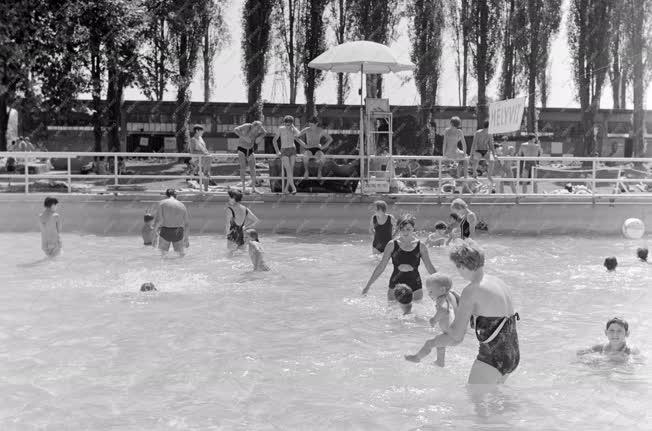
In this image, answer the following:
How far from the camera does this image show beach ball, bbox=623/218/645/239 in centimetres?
1792

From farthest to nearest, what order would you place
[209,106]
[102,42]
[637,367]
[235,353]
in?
[209,106], [102,42], [235,353], [637,367]

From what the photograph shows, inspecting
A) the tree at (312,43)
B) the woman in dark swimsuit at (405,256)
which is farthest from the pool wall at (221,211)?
the tree at (312,43)

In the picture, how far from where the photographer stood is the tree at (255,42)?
38000 mm

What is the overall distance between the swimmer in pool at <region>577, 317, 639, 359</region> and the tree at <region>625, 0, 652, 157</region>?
33.9m

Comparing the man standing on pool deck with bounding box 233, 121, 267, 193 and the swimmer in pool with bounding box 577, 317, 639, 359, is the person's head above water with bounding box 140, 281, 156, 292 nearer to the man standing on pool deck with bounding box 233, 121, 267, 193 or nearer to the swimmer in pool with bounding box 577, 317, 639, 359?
the swimmer in pool with bounding box 577, 317, 639, 359

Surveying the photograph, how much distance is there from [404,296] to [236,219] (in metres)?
5.51

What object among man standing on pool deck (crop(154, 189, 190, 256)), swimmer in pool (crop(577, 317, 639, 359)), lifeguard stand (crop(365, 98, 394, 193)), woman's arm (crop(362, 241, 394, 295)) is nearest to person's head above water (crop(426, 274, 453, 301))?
swimmer in pool (crop(577, 317, 639, 359))

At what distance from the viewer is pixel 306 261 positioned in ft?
48.4

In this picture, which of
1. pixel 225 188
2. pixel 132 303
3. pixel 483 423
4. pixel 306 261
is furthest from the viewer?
pixel 225 188

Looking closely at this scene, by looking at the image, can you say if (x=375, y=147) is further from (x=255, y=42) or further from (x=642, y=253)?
(x=255, y=42)

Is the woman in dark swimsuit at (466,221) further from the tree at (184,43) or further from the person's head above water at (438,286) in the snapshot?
the tree at (184,43)

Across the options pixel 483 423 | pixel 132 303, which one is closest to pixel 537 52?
pixel 132 303

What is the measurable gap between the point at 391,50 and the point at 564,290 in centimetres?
871

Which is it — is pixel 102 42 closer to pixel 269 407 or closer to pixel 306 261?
pixel 306 261
